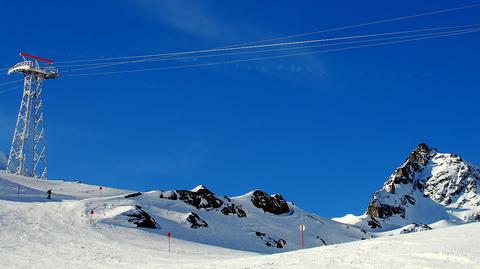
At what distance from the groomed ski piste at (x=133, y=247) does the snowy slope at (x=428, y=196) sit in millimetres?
110859

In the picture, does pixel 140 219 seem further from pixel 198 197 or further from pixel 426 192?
pixel 426 192

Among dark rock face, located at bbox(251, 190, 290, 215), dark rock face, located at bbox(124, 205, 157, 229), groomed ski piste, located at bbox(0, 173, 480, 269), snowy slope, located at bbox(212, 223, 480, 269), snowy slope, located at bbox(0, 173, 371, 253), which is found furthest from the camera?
dark rock face, located at bbox(251, 190, 290, 215)

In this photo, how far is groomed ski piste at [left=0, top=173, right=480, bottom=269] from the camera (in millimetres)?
21703

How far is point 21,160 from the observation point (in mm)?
75875

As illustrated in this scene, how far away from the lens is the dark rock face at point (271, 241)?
6194 centimetres

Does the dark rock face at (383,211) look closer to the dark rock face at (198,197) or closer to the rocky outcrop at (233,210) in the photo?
the rocky outcrop at (233,210)

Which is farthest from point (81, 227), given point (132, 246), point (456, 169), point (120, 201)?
point (456, 169)

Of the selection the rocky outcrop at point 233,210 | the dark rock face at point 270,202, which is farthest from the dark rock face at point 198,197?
the dark rock face at point 270,202

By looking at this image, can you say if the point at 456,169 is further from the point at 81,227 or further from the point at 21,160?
the point at 81,227

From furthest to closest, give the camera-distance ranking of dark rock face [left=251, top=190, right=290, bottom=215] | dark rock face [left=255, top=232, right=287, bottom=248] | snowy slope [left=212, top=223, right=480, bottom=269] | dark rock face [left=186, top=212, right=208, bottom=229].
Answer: dark rock face [left=251, top=190, right=290, bottom=215] < dark rock face [left=255, top=232, right=287, bottom=248] < dark rock face [left=186, top=212, right=208, bottom=229] < snowy slope [left=212, top=223, right=480, bottom=269]

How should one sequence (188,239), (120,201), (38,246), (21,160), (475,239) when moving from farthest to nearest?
(21,160), (120,201), (188,239), (38,246), (475,239)

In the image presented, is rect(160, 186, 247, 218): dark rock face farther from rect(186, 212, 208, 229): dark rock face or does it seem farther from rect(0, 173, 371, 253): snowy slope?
rect(186, 212, 208, 229): dark rock face

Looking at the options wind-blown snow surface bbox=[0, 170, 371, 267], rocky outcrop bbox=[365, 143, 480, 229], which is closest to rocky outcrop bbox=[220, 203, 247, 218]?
wind-blown snow surface bbox=[0, 170, 371, 267]

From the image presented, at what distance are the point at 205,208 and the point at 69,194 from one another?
15226 millimetres
